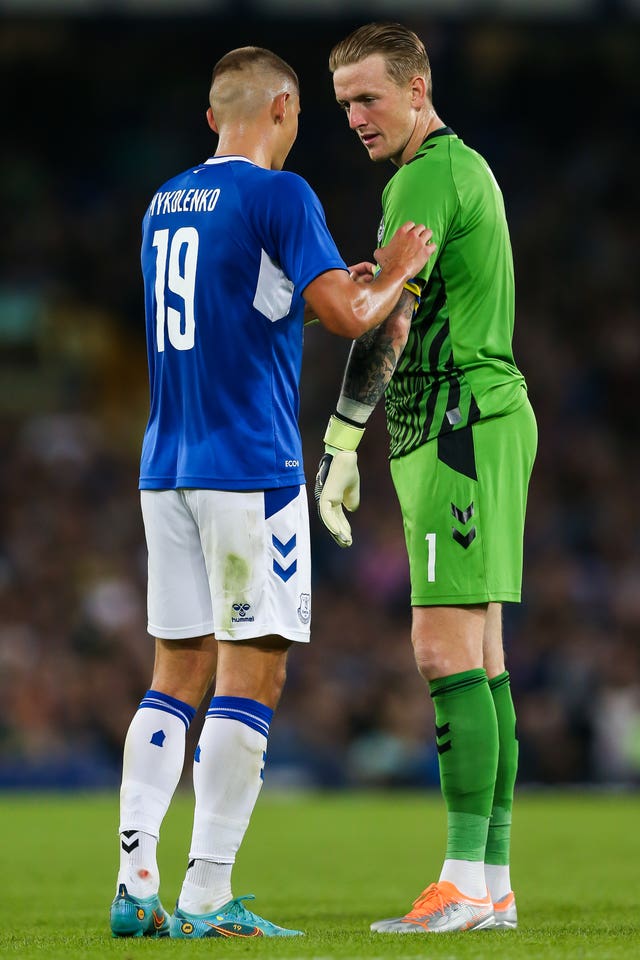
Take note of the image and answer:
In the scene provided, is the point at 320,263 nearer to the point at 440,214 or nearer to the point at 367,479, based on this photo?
the point at 440,214

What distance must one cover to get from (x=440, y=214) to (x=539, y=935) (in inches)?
84.8

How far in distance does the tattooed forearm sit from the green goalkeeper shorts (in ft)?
0.98

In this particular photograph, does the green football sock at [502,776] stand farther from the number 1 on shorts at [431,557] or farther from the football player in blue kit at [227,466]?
the football player in blue kit at [227,466]

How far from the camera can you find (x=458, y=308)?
4922 millimetres

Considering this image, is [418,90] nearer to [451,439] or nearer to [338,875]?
[451,439]

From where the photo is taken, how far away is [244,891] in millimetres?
6387

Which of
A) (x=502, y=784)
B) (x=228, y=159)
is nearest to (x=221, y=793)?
(x=502, y=784)

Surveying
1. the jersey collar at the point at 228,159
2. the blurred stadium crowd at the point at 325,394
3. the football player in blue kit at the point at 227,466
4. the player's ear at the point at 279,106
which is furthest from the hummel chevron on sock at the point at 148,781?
the blurred stadium crowd at the point at 325,394

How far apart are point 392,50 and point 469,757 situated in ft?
7.24

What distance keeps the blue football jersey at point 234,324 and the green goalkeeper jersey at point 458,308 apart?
0.49 m

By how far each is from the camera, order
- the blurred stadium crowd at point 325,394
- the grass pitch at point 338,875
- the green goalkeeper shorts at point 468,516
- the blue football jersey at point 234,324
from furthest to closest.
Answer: the blurred stadium crowd at point 325,394 < the green goalkeeper shorts at point 468,516 < the blue football jersey at point 234,324 < the grass pitch at point 338,875

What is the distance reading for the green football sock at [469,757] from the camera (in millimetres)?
4730


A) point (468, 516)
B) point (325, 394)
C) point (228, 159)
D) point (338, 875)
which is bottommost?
point (338, 875)

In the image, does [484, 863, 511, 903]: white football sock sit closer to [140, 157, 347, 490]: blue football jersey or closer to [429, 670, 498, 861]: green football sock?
[429, 670, 498, 861]: green football sock
